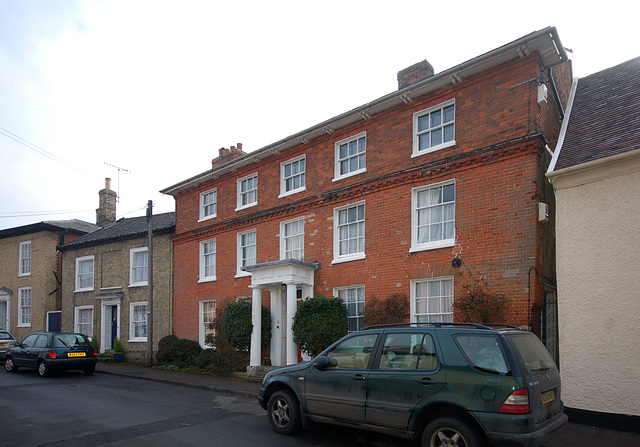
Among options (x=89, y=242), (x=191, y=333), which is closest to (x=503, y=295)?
(x=191, y=333)

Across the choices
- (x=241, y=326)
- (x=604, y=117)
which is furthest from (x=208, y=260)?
(x=604, y=117)

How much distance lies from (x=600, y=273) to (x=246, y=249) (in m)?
12.5

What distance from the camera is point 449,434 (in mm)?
5953

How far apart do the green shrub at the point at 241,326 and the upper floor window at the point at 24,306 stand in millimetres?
16312

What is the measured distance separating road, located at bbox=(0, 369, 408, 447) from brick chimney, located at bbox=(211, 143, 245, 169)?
1079 centimetres

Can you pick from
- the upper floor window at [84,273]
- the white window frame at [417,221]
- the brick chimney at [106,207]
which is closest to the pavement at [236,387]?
the white window frame at [417,221]

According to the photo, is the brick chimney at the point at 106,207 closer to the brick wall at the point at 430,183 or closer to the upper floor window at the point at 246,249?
the brick wall at the point at 430,183

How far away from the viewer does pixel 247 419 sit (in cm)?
911

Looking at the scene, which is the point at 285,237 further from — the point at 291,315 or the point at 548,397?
the point at 548,397

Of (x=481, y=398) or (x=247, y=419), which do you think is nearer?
(x=481, y=398)

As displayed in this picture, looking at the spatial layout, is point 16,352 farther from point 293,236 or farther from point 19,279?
point 19,279

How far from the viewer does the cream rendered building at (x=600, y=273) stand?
26.8ft

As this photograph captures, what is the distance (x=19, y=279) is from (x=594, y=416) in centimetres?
2896

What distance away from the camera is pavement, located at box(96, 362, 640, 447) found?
7416mm
